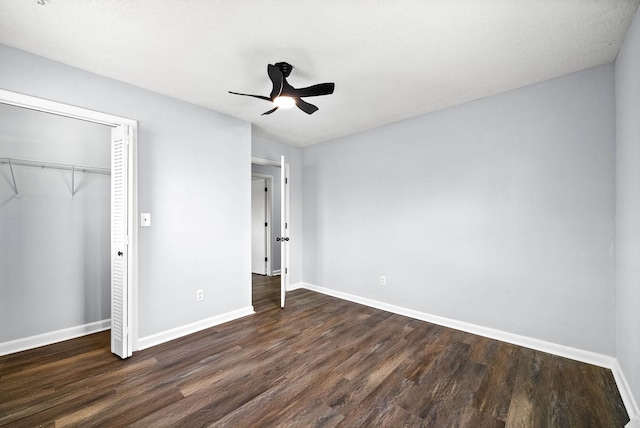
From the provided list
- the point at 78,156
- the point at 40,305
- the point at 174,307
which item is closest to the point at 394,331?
the point at 174,307

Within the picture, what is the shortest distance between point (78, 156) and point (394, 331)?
4136mm

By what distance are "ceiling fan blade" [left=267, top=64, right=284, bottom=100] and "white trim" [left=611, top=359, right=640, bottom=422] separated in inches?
125

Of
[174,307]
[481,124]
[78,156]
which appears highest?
[481,124]

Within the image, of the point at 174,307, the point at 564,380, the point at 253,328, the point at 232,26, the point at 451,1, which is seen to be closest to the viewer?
the point at 451,1

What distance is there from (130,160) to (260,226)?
11.9ft

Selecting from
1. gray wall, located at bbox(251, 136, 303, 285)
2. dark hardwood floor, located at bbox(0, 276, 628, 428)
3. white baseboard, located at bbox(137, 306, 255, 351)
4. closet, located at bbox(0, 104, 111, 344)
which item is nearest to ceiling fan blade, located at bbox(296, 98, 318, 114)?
gray wall, located at bbox(251, 136, 303, 285)

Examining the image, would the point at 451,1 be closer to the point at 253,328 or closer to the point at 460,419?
the point at 460,419

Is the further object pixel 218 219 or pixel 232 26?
pixel 218 219

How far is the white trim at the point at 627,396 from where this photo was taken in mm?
1592

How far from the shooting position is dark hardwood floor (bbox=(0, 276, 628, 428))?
175cm

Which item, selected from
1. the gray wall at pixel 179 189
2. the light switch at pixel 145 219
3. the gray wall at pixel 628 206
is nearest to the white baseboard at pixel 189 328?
the gray wall at pixel 179 189

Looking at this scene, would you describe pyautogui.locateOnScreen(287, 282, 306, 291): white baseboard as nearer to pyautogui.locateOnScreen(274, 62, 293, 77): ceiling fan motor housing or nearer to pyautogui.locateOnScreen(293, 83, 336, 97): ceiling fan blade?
pyautogui.locateOnScreen(293, 83, 336, 97): ceiling fan blade

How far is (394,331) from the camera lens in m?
3.08

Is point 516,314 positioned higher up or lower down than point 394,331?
higher up
